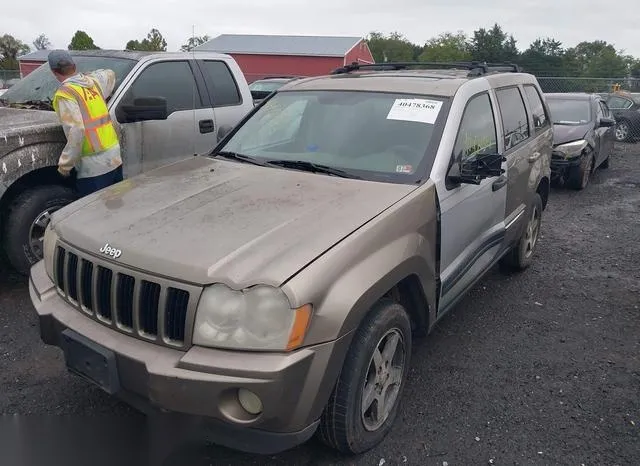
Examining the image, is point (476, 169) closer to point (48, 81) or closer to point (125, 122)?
point (125, 122)

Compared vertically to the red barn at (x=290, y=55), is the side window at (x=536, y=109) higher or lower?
lower

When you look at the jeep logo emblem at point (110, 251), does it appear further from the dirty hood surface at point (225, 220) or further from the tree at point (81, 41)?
the tree at point (81, 41)

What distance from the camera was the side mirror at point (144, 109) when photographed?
461 cm

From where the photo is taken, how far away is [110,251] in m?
2.46

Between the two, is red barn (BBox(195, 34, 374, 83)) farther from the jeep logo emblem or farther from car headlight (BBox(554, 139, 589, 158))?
the jeep logo emblem

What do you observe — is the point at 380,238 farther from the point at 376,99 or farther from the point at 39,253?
the point at 39,253

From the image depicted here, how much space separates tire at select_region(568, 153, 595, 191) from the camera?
9070 mm

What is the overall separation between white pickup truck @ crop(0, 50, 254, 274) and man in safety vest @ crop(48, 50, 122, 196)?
241 millimetres

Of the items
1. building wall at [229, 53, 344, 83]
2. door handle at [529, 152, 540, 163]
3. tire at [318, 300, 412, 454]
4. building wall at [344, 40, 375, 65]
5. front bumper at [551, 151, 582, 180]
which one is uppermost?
building wall at [344, 40, 375, 65]

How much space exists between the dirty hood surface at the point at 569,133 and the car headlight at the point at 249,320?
8.25 meters

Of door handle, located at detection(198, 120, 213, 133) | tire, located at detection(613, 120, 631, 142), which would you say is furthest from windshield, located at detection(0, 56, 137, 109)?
tire, located at detection(613, 120, 631, 142)

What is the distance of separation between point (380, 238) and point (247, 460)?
4.19 ft

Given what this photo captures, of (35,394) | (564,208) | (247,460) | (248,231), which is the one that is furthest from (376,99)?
(564,208)

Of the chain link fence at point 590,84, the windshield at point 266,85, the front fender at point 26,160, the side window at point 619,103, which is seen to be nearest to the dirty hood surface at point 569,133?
the windshield at point 266,85
